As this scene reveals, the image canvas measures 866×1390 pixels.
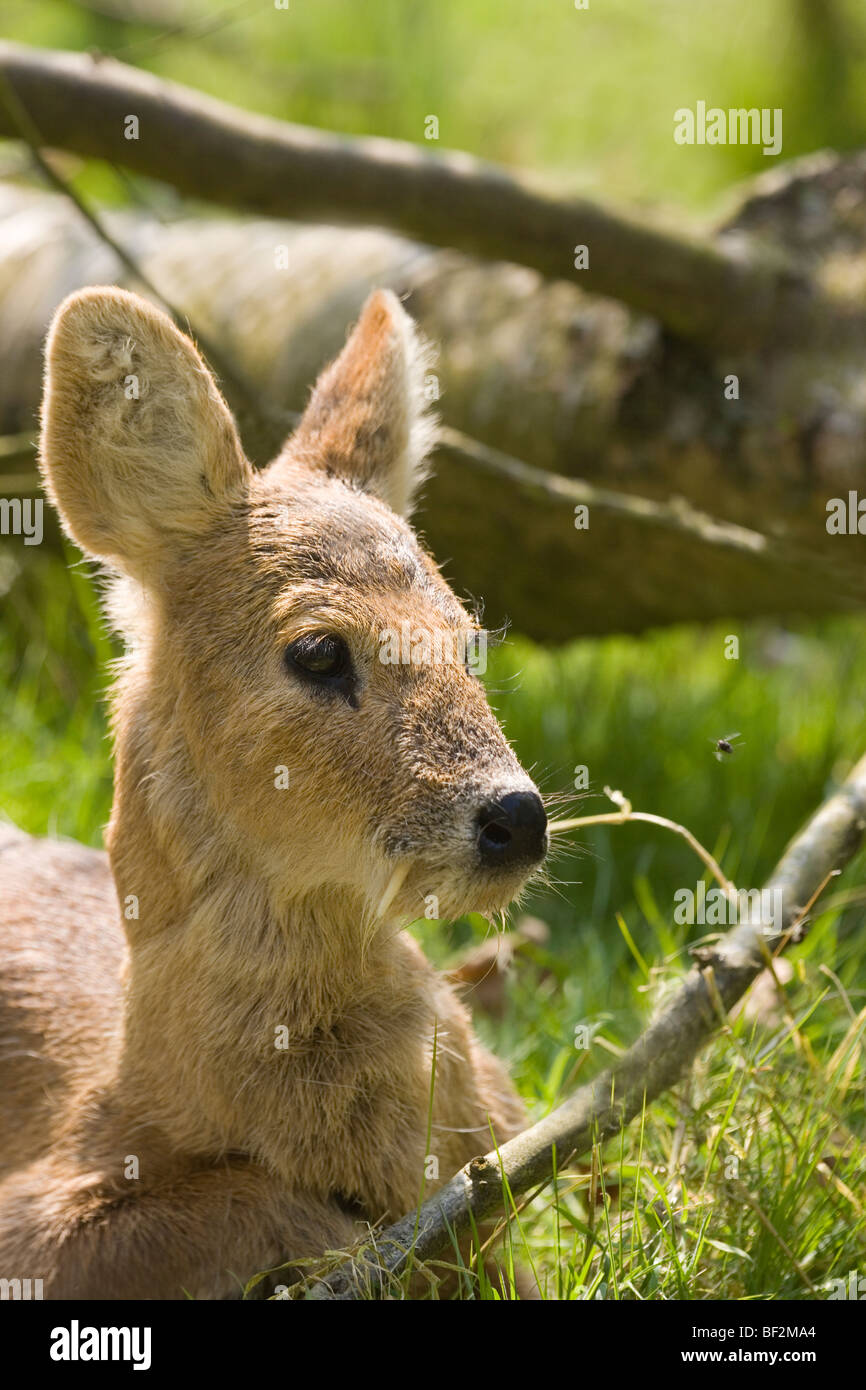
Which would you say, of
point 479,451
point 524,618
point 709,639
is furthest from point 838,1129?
point 709,639

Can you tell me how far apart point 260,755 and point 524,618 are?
13.1ft

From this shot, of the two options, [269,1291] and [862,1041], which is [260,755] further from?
[862,1041]

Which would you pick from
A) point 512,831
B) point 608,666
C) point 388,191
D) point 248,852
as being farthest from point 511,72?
point 512,831

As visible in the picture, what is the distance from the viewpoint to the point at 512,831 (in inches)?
117

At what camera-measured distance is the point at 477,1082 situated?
376cm

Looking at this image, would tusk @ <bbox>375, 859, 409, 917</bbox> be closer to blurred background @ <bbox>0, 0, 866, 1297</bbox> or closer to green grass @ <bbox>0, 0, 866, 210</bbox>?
Answer: blurred background @ <bbox>0, 0, 866, 1297</bbox>

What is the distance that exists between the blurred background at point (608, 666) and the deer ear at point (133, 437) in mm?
586

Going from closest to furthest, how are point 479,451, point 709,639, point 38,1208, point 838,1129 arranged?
point 38,1208, point 838,1129, point 479,451, point 709,639

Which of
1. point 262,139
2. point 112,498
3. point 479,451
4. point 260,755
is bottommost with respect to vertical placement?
point 260,755

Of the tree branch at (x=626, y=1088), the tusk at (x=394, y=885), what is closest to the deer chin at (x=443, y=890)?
the tusk at (x=394, y=885)

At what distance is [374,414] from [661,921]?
7.73 feet

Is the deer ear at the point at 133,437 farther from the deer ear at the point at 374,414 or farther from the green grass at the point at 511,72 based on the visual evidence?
the green grass at the point at 511,72

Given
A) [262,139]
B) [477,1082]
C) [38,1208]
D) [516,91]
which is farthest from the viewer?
[516,91]

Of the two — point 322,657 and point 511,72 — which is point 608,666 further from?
point 511,72
